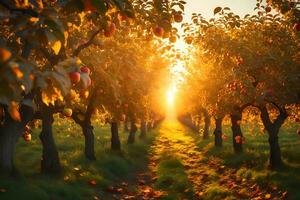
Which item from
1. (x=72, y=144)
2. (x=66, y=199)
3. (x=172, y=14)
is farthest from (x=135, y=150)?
(x=172, y=14)

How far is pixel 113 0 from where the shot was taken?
16.8 feet

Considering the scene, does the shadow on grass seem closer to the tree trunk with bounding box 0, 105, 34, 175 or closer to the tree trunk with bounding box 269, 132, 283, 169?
the tree trunk with bounding box 269, 132, 283, 169

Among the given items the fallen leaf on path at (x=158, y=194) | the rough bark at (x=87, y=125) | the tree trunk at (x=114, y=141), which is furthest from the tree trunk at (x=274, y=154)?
the tree trunk at (x=114, y=141)

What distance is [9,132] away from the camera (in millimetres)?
11961

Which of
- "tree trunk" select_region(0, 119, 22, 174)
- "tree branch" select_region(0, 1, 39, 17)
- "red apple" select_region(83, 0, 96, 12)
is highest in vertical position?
"red apple" select_region(83, 0, 96, 12)

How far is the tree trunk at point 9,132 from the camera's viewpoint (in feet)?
38.9

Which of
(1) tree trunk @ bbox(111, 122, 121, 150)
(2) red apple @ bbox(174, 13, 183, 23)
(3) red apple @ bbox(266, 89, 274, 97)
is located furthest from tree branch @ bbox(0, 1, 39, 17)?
(1) tree trunk @ bbox(111, 122, 121, 150)

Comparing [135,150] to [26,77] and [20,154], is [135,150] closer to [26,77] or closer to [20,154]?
[20,154]

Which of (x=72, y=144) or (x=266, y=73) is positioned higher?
(x=266, y=73)

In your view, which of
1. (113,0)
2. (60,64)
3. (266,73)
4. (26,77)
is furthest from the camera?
(266,73)

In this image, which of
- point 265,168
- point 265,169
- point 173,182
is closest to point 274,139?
point 265,168

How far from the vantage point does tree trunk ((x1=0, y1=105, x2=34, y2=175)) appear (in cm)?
1184

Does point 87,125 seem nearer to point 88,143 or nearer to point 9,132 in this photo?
point 88,143

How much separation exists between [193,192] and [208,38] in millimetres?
6514
